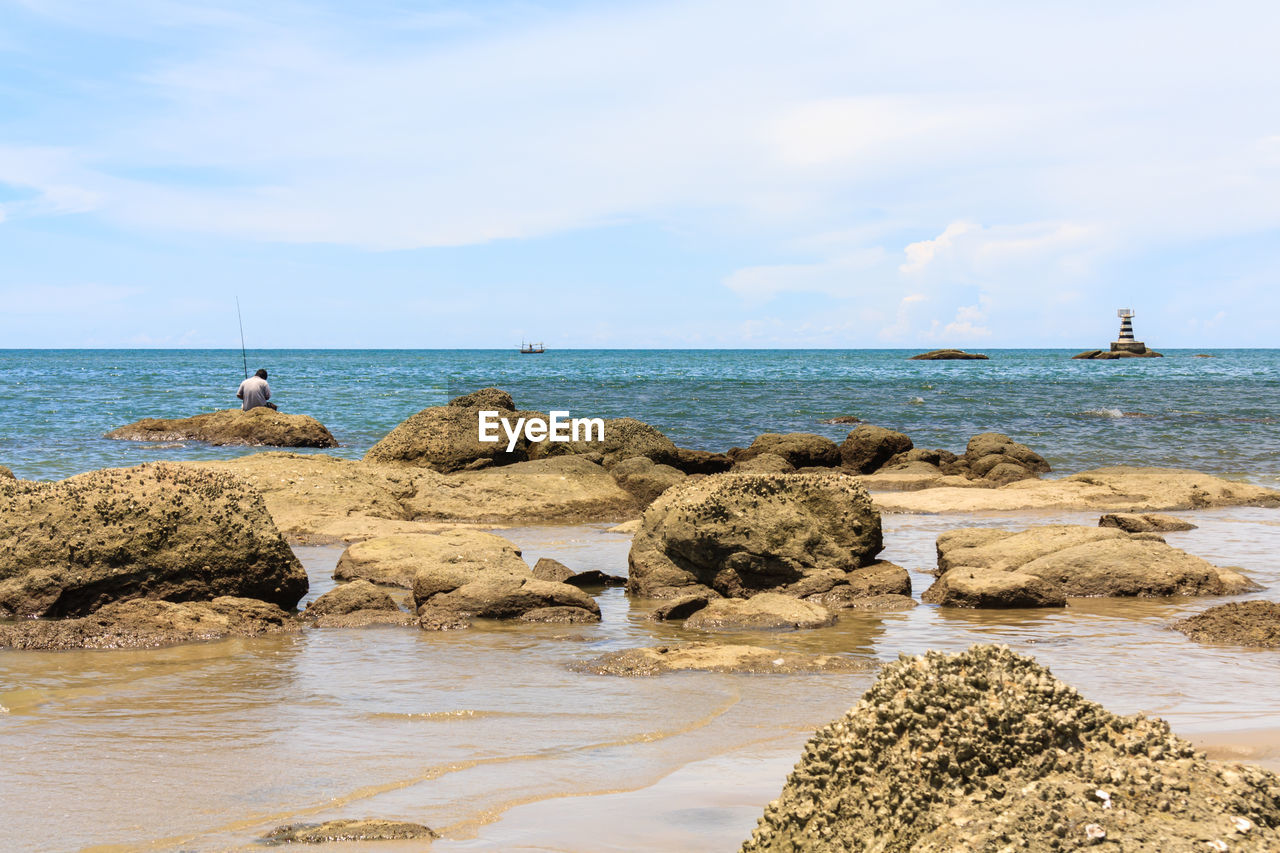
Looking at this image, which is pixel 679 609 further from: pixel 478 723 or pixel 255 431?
pixel 255 431

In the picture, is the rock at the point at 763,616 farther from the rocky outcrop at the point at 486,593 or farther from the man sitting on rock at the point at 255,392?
the man sitting on rock at the point at 255,392

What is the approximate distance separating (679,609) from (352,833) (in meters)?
5.32

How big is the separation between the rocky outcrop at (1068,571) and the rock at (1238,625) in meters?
1.34

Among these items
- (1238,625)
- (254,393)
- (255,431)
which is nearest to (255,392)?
(254,393)

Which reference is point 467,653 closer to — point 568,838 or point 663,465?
point 568,838

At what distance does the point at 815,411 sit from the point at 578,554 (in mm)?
31907

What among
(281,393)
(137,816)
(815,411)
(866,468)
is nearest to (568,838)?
(137,816)

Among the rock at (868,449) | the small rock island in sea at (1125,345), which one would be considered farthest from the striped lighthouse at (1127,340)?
the rock at (868,449)

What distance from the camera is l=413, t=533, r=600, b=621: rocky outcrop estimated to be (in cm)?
916

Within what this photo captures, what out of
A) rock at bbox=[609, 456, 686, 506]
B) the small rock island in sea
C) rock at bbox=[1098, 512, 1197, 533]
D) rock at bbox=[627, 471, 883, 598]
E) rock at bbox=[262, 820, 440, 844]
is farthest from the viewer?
the small rock island in sea

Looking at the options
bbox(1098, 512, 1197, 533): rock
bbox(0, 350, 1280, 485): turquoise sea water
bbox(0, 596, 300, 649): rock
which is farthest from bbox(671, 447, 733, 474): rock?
bbox(0, 596, 300, 649): rock

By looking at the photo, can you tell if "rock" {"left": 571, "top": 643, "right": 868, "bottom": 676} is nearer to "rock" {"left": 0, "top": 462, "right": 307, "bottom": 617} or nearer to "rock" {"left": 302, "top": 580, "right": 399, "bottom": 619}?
"rock" {"left": 302, "top": 580, "right": 399, "bottom": 619}

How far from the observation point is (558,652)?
7.99m

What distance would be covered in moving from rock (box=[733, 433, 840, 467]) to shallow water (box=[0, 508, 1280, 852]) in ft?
41.1
